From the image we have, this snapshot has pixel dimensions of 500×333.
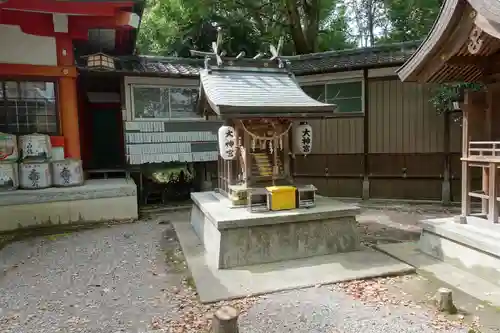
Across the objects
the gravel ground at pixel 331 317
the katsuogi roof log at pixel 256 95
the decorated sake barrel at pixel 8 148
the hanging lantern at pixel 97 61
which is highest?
Answer: the hanging lantern at pixel 97 61

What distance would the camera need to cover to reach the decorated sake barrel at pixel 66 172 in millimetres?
9109

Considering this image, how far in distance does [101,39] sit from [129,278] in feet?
26.2

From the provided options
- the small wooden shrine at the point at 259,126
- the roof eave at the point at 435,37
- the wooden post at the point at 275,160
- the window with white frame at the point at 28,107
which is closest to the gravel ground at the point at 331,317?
the small wooden shrine at the point at 259,126

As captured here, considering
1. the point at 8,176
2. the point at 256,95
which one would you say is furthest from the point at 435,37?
the point at 8,176

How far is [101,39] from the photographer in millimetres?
10820

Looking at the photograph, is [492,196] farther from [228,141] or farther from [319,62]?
[319,62]

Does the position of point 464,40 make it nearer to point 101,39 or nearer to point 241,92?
point 241,92

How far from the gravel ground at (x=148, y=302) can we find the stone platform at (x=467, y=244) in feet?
4.27

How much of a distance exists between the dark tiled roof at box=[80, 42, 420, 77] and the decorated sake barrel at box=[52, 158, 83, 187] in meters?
2.59

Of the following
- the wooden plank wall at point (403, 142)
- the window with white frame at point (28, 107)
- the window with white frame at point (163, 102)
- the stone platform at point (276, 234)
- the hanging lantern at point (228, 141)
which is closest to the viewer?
the stone platform at point (276, 234)

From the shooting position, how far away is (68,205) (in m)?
8.74

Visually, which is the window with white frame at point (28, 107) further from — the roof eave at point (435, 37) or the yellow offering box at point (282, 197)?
the roof eave at point (435, 37)

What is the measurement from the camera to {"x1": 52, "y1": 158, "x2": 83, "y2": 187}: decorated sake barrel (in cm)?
911

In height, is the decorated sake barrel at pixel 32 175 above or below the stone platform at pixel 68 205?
above
